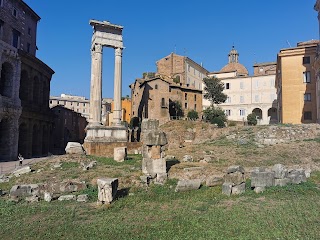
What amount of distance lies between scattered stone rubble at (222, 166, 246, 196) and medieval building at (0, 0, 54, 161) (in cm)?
2187

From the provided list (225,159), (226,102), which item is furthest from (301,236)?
(226,102)

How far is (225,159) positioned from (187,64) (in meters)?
46.8

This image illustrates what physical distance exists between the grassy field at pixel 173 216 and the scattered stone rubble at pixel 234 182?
318 mm

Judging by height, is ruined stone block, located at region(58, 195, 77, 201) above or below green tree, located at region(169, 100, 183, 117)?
below

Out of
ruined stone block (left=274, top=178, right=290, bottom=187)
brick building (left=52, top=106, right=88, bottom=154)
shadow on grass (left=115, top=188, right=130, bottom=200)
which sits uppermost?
brick building (left=52, top=106, right=88, bottom=154)

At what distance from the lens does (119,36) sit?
89.9 ft

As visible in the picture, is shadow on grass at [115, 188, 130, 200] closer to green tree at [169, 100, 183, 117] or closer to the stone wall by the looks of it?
the stone wall

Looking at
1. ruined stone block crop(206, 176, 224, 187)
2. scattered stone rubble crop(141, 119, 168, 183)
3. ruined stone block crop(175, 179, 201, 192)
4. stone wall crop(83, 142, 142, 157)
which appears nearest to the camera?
ruined stone block crop(175, 179, 201, 192)

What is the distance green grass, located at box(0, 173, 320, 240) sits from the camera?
23.2ft

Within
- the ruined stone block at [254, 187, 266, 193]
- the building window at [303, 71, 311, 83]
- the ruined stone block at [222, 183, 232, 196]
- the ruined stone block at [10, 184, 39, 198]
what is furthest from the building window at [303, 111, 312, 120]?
the ruined stone block at [10, 184, 39, 198]

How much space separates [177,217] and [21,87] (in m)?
28.5

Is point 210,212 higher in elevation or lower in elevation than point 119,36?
lower

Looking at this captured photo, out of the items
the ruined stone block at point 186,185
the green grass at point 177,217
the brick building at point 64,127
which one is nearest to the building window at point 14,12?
the brick building at point 64,127

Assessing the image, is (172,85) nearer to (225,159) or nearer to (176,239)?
(225,159)
